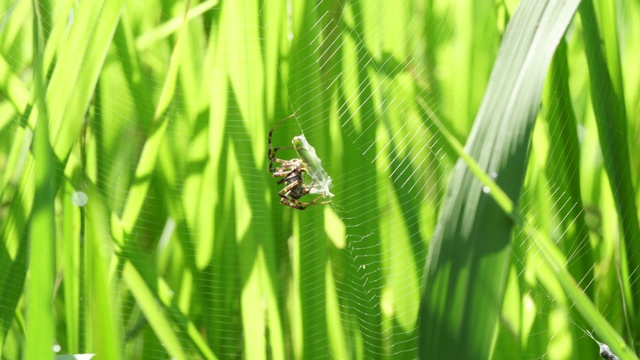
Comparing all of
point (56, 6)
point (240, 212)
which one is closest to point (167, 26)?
point (56, 6)

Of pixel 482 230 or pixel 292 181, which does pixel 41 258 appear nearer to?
pixel 482 230

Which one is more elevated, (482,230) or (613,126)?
(613,126)

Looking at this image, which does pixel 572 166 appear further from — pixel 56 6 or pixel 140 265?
pixel 56 6

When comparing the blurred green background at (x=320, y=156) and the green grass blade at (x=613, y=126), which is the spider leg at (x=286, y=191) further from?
the green grass blade at (x=613, y=126)

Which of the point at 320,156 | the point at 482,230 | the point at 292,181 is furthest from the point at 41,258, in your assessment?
the point at 292,181

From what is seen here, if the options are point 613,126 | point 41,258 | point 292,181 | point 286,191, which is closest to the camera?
point 41,258

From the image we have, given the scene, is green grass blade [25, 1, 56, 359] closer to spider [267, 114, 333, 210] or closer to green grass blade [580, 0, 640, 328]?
spider [267, 114, 333, 210]
